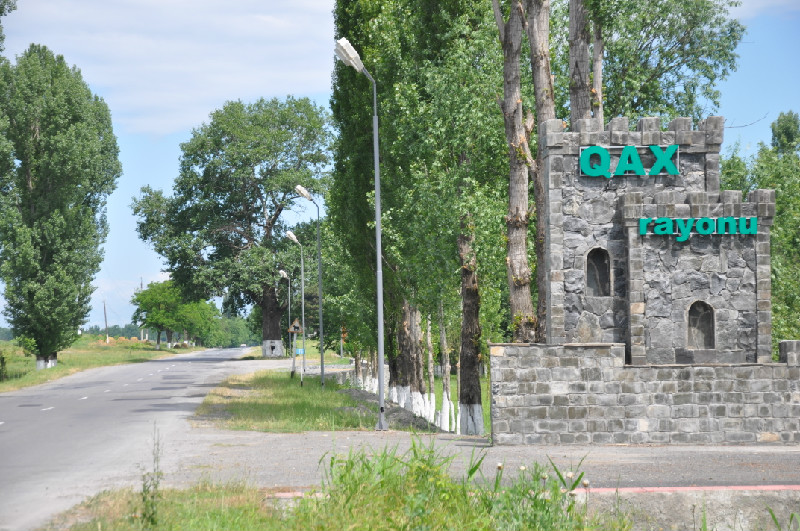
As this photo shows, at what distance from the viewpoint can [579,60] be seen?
19.5m

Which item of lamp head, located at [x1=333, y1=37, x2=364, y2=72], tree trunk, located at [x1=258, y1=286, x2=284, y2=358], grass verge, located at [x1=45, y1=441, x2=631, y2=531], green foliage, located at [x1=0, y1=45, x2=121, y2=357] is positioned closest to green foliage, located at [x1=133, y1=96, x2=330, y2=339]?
tree trunk, located at [x1=258, y1=286, x2=284, y2=358]

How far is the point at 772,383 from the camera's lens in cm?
1606

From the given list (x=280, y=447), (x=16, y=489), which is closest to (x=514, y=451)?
(x=280, y=447)

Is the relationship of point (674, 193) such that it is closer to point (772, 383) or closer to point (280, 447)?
point (772, 383)

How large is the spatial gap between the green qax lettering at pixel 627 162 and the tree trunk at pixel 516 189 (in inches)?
97.7

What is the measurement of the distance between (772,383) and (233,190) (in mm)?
69893

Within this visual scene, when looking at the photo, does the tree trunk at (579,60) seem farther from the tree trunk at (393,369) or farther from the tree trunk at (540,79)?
the tree trunk at (393,369)

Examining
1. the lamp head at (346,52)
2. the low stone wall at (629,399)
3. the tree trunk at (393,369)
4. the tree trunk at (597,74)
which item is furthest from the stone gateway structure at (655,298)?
the tree trunk at (393,369)

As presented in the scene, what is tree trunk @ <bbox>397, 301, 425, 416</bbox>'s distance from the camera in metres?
33.2

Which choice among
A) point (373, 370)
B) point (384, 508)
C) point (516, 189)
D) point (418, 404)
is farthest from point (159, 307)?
point (384, 508)

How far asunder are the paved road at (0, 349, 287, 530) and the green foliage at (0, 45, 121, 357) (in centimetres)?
1273

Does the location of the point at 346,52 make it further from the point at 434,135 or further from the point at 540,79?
the point at 434,135

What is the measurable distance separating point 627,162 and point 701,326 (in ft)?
10.5

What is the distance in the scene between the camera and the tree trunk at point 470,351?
24688mm
